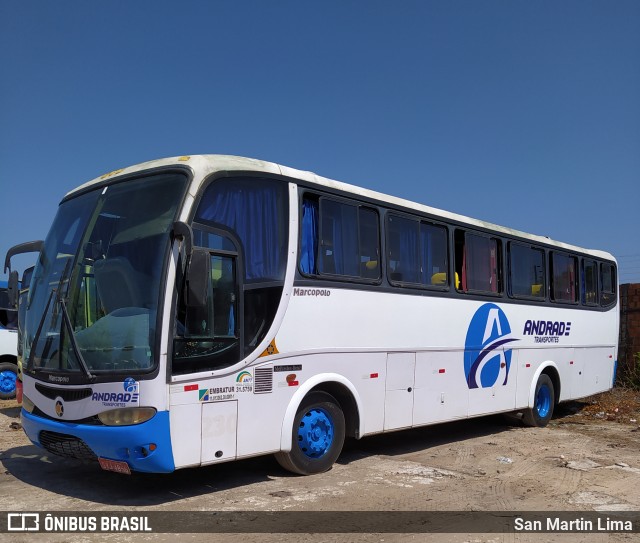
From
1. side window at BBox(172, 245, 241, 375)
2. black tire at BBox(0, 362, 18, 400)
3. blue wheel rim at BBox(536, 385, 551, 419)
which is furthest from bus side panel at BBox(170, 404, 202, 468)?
black tire at BBox(0, 362, 18, 400)

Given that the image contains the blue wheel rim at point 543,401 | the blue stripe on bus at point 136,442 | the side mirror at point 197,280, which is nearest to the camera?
the blue stripe on bus at point 136,442

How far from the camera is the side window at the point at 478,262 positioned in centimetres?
1012

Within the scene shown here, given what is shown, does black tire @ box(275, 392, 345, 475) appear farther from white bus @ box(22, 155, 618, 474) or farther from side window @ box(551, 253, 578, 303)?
side window @ box(551, 253, 578, 303)

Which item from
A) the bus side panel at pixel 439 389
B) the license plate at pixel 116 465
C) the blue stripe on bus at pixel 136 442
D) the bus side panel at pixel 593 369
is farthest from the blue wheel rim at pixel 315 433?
the bus side panel at pixel 593 369

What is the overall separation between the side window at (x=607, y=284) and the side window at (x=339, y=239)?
26.6 ft

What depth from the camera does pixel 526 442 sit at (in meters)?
10.5

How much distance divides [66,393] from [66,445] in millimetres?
517

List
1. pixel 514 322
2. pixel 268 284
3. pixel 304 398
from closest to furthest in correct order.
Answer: pixel 268 284, pixel 304 398, pixel 514 322

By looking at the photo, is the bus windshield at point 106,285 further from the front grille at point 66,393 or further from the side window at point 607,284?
the side window at point 607,284

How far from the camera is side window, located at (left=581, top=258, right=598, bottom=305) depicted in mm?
13781

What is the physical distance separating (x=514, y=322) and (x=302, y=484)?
5.56 m

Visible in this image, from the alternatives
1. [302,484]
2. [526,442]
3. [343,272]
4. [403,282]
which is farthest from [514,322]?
[302,484]

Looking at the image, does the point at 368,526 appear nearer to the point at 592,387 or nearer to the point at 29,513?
the point at 29,513

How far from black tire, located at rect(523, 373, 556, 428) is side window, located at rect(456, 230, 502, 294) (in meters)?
2.48
